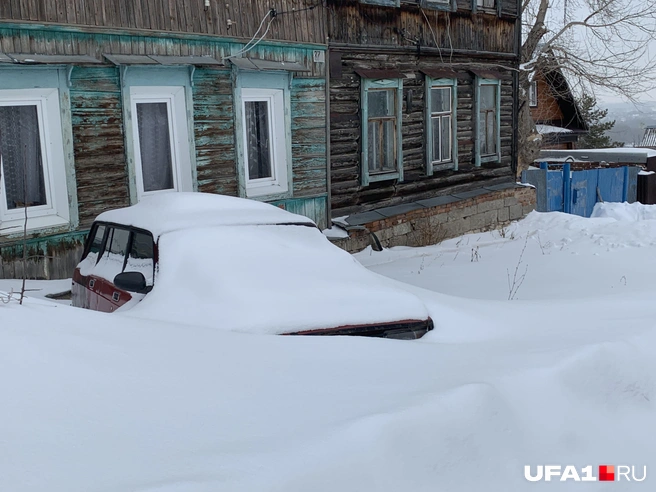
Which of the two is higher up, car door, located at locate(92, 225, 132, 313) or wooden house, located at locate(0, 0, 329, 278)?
wooden house, located at locate(0, 0, 329, 278)

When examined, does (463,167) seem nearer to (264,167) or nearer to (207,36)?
(264,167)

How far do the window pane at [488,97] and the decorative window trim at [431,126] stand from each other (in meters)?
1.28

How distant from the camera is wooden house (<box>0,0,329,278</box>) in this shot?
28.0 ft

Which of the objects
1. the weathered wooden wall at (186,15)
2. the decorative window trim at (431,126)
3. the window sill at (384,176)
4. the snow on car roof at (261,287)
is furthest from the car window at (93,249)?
the decorative window trim at (431,126)

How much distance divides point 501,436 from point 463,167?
13.2 m

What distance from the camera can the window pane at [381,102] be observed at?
Result: 1364 centimetres

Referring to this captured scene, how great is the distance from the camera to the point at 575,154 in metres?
32.4

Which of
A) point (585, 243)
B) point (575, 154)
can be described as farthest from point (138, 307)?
point (575, 154)

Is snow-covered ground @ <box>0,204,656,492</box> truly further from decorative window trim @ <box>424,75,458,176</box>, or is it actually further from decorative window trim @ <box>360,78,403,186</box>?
decorative window trim @ <box>424,75,458,176</box>

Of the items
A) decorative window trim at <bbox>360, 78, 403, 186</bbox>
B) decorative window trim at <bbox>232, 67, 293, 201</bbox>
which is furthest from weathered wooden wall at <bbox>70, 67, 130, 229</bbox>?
decorative window trim at <bbox>360, 78, 403, 186</bbox>

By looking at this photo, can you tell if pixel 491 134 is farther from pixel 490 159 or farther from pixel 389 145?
pixel 389 145

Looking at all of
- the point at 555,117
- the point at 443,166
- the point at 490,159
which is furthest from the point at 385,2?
the point at 555,117

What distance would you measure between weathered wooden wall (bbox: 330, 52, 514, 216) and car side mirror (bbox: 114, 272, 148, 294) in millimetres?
7694

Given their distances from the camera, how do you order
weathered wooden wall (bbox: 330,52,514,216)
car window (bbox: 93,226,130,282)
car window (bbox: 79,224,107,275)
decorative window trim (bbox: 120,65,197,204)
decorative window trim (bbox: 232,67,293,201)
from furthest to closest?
weathered wooden wall (bbox: 330,52,514,216), decorative window trim (bbox: 232,67,293,201), decorative window trim (bbox: 120,65,197,204), car window (bbox: 79,224,107,275), car window (bbox: 93,226,130,282)
